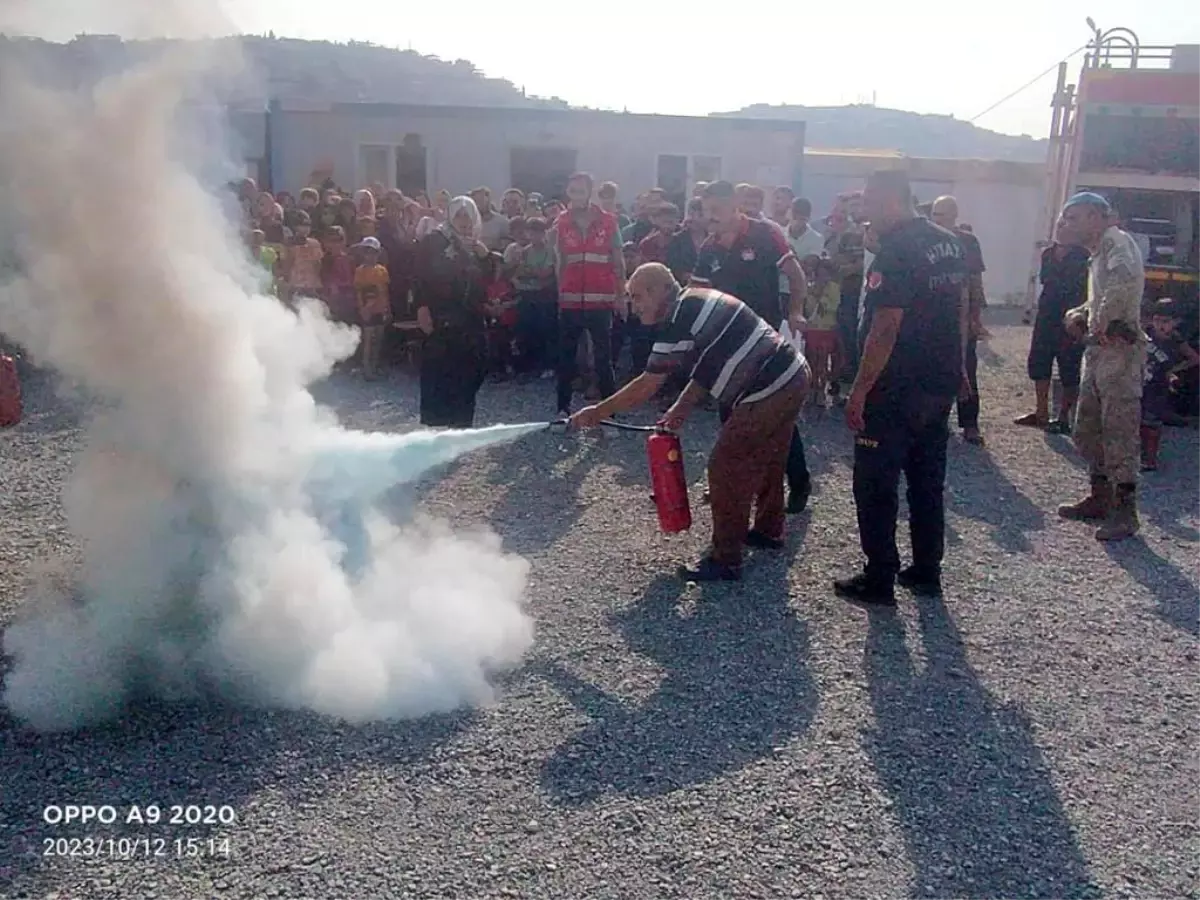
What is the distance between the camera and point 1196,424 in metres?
10.4

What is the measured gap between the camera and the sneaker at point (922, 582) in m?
5.74

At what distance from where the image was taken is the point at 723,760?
161 inches

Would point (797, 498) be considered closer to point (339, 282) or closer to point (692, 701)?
point (692, 701)

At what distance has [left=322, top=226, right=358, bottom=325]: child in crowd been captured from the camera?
11.1m

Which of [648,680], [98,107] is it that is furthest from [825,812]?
[98,107]

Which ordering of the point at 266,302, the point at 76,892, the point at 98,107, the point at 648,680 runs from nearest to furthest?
1. the point at 76,892
2. the point at 98,107
3. the point at 648,680
4. the point at 266,302

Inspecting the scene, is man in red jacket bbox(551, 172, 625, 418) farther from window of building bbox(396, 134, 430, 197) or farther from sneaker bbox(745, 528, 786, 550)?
window of building bbox(396, 134, 430, 197)

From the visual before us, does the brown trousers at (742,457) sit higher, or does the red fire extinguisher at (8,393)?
the red fire extinguisher at (8,393)

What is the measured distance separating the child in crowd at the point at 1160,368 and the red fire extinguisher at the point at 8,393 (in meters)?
7.82

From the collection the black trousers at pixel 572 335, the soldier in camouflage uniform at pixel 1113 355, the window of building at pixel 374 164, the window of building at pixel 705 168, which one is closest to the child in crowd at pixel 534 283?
the black trousers at pixel 572 335

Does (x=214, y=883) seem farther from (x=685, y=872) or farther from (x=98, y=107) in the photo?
(x=98, y=107)

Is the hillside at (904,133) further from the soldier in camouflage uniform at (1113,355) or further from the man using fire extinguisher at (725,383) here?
the man using fire extinguisher at (725,383)

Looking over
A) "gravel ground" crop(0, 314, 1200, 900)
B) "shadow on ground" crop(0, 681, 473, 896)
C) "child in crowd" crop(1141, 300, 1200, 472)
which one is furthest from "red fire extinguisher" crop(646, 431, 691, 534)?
"child in crowd" crop(1141, 300, 1200, 472)

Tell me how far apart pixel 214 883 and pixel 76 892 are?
0.40m
